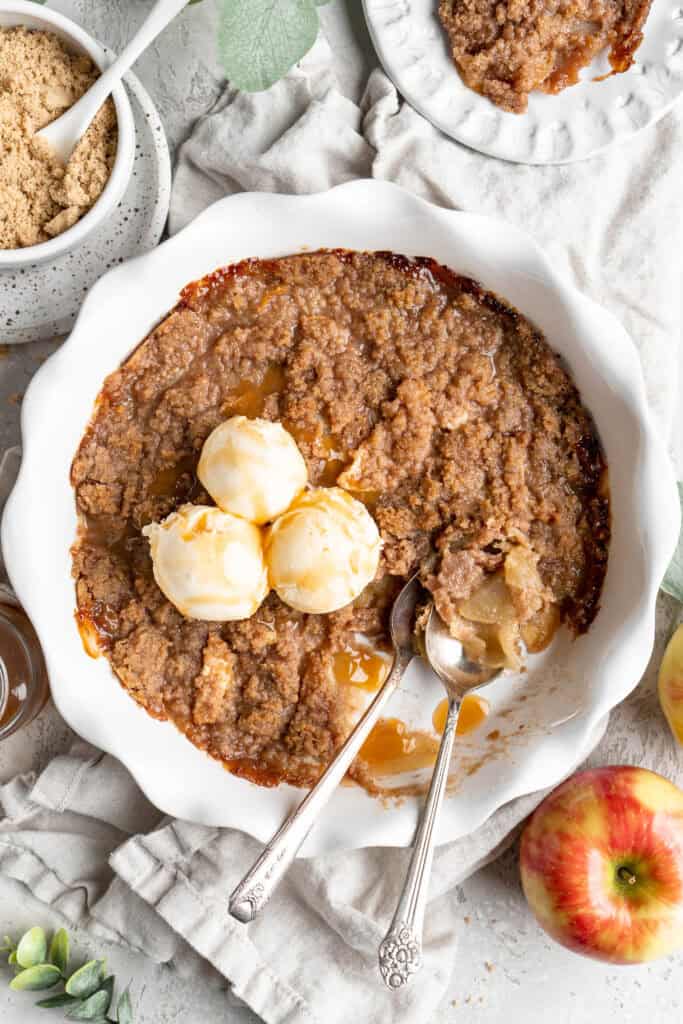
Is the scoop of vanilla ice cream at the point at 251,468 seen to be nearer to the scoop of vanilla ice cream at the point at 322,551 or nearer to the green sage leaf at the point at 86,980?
the scoop of vanilla ice cream at the point at 322,551

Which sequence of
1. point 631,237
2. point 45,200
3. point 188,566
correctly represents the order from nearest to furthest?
point 188,566
point 45,200
point 631,237

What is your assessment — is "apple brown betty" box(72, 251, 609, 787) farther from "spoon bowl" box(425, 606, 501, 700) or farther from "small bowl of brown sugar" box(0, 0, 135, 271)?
"small bowl of brown sugar" box(0, 0, 135, 271)

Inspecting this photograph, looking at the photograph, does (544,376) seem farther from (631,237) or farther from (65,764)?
(65,764)

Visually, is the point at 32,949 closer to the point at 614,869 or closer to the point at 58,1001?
the point at 58,1001

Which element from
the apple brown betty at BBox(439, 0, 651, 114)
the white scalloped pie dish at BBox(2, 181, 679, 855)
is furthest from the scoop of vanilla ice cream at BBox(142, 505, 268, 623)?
the apple brown betty at BBox(439, 0, 651, 114)

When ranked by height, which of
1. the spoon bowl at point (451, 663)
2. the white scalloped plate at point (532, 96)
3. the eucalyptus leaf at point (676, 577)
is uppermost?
the white scalloped plate at point (532, 96)

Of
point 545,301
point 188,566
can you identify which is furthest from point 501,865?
point 545,301

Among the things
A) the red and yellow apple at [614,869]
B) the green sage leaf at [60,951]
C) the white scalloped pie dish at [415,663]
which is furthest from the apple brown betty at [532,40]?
the green sage leaf at [60,951]

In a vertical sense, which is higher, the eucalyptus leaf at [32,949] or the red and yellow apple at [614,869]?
the red and yellow apple at [614,869]
